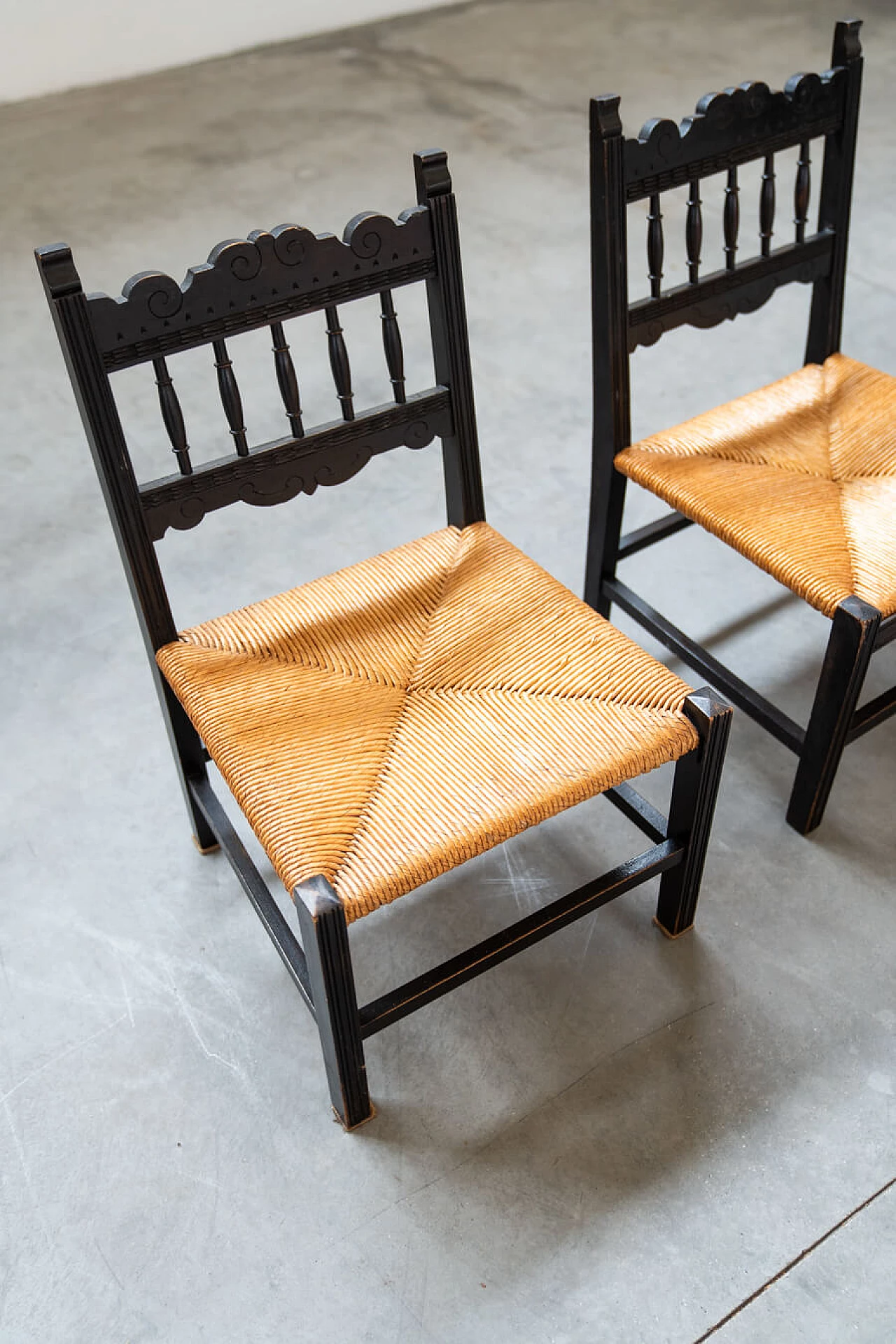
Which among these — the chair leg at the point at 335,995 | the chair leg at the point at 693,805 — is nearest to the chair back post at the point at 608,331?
the chair leg at the point at 693,805

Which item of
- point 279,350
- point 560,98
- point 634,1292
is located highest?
point 279,350

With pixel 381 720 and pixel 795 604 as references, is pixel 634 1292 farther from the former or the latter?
pixel 795 604

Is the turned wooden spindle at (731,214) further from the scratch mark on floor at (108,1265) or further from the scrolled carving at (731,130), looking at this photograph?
the scratch mark on floor at (108,1265)

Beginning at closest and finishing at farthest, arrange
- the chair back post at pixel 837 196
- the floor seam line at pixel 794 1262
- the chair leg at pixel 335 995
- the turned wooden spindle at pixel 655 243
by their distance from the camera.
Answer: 1. the chair leg at pixel 335 995
2. the floor seam line at pixel 794 1262
3. the turned wooden spindle at pixel 655 243
4. the chair back post at pixel 837 196

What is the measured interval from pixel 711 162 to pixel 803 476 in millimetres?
442

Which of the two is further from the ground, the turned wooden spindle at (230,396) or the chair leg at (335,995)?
the turned wooden spindle at (230,396)

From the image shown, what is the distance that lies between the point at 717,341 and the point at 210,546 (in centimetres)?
133

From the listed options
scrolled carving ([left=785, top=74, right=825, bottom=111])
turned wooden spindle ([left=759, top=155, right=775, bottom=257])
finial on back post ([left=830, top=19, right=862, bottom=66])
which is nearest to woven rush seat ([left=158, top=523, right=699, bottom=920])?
turned wooden spindle ([left=759, top=155, right=775, bottom=257])

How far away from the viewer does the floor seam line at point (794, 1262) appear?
1.18 metres

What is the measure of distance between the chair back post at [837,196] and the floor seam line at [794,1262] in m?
1.22

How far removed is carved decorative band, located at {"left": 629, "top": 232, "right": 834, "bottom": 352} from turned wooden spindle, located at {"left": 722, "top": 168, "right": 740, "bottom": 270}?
0.04 meters

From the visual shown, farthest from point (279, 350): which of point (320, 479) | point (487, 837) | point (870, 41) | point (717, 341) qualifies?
point (870, 41)

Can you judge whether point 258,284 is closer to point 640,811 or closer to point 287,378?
point 287,378

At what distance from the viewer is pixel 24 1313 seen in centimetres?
121
